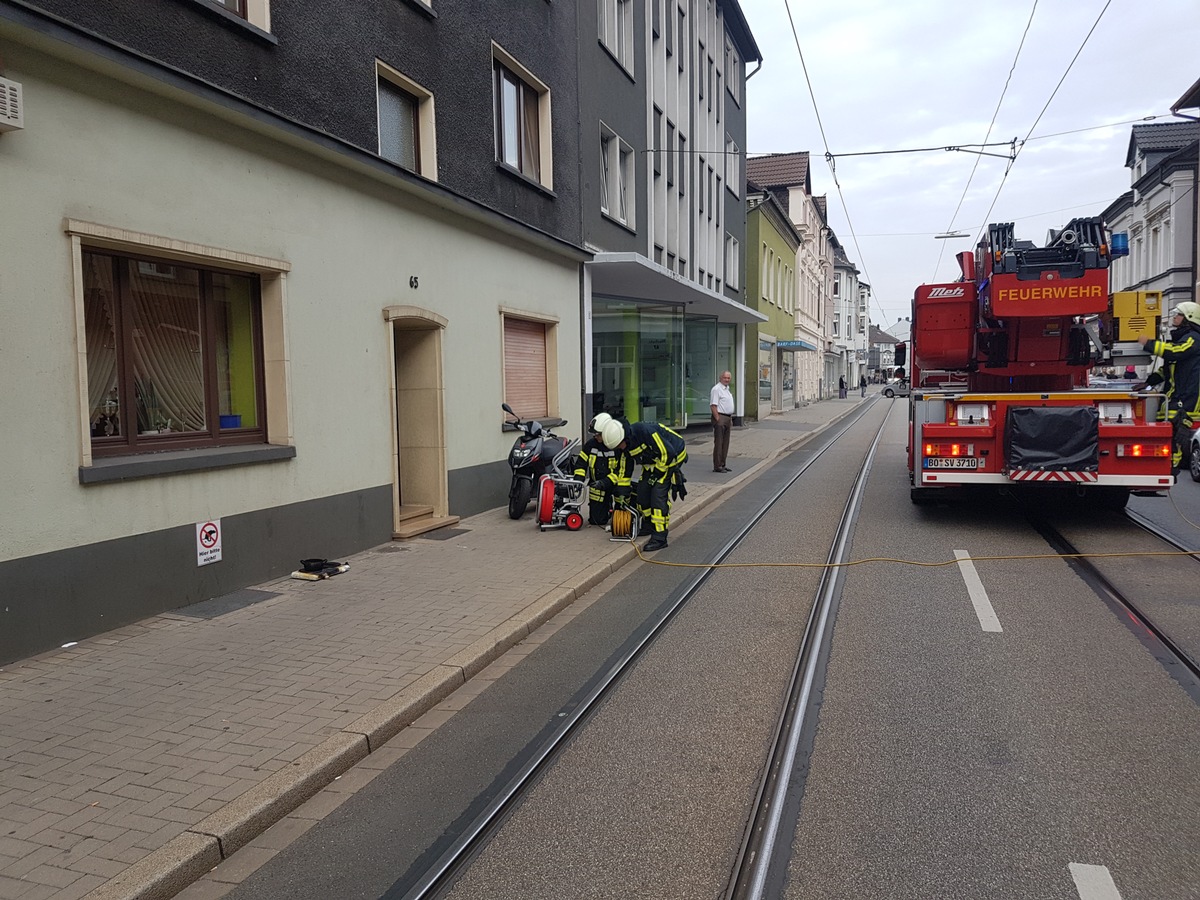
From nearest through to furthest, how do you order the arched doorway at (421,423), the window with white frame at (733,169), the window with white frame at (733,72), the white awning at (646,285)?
the arched doorway at (421,423), the white awning at (646,285), the window with white frame at (733,72), the window with white frame at (733,169)

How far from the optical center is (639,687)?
5.14 metres

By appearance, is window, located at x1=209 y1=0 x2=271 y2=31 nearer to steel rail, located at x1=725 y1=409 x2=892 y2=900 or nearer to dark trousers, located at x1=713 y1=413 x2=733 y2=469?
steel rail, located at x1=725 y1=409 x2=892 y2=900

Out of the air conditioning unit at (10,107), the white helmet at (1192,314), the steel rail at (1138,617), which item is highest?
the air conditioning unit at (10,107)

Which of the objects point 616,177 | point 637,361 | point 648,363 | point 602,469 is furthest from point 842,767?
point 648,363

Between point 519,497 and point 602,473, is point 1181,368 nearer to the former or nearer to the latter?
point 602,473

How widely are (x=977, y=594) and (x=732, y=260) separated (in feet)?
72.7

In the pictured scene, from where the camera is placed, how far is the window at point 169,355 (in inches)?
246

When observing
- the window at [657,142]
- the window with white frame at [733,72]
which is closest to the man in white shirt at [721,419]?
the window at [657,142]

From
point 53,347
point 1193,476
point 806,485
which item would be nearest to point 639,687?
point 53,347

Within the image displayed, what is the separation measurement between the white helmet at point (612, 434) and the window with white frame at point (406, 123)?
3555mm

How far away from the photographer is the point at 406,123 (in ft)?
31.8

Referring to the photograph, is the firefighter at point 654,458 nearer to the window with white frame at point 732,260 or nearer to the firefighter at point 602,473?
the firefighter at point 602,473

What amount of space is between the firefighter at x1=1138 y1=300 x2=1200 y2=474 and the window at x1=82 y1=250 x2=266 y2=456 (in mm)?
9405

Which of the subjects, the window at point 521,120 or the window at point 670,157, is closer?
the window at point 521,120
